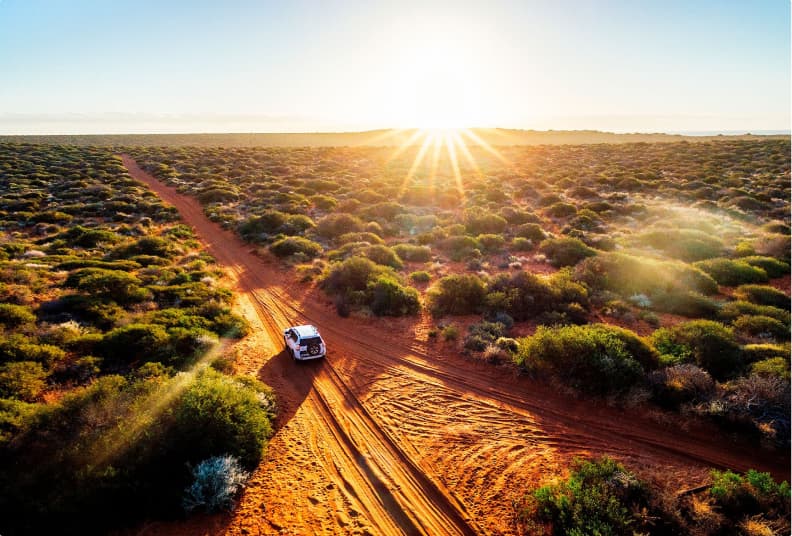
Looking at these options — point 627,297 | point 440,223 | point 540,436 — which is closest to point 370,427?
point 540,436

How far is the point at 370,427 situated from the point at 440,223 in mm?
24209

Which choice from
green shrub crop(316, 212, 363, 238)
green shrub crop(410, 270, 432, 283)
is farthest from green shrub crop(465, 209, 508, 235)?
green shrub crop(410, 270, 432, 283)

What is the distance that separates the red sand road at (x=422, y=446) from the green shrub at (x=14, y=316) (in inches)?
303

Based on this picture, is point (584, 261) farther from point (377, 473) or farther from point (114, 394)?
point (114, 394)

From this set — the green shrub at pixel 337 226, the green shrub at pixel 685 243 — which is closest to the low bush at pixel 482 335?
the green shrub at pixel 685 243

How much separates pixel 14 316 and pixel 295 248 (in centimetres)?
1430

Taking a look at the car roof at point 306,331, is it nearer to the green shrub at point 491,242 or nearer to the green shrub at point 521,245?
the green shrub at point 491,242

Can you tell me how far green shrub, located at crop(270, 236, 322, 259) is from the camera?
25.0m

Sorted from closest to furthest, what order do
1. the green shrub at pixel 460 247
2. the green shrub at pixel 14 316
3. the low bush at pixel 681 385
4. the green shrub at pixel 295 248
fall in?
the low bush at pixel 681 385, the green shrub at pixel 14 316, the green shrub at pixel 460 247, the green shrub at pixel 295 248

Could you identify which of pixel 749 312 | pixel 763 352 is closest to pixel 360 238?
pixel 749 312

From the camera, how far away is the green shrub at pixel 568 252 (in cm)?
2284

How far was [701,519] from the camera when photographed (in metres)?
6.88

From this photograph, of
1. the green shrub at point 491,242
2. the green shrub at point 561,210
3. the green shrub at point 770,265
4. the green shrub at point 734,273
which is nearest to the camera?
the green shrub at point 734,273

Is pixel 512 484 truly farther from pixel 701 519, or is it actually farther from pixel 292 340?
pixel 292 340
